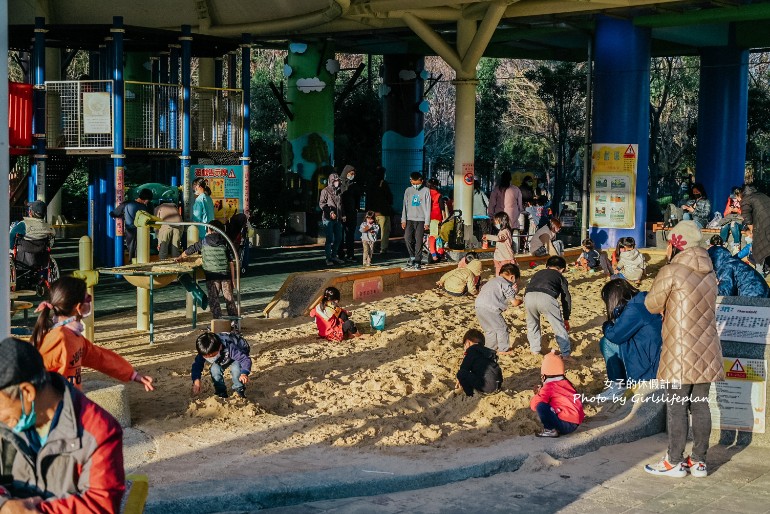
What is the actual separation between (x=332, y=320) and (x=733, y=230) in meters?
10.2

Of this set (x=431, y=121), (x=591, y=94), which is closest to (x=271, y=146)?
(x=591, y=94)

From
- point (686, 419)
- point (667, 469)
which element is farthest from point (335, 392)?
point (686, 419)

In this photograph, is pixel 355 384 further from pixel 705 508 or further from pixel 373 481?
pixel 705 508

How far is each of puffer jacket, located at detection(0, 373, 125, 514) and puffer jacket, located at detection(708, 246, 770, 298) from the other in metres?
8.78

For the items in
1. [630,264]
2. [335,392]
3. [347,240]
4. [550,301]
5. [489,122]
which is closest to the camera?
[335,392]

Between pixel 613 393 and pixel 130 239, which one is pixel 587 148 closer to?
pixel 130 239

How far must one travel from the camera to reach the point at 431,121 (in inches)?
2007

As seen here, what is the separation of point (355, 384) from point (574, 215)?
20.2 metres

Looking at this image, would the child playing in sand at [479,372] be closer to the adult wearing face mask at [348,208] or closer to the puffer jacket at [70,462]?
the puffer jacket at [70,462]

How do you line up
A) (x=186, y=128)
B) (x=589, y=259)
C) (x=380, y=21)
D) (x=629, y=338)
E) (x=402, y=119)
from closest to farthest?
(x=629, y=338)
(x=186, y=128)
(x=589, y=259)
(x=380, y=21)
(x=402, y=119)

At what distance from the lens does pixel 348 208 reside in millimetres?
21031

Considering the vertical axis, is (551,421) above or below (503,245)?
below

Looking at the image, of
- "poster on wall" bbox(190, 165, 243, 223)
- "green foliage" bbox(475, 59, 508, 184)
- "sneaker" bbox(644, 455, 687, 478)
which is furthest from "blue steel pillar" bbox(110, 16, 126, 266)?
"green foliage" bbox(475, 59, 508, 184)

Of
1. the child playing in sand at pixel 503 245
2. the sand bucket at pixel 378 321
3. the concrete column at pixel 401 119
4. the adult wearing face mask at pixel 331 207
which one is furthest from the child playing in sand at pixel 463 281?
the concrete column at pixel 401 119
